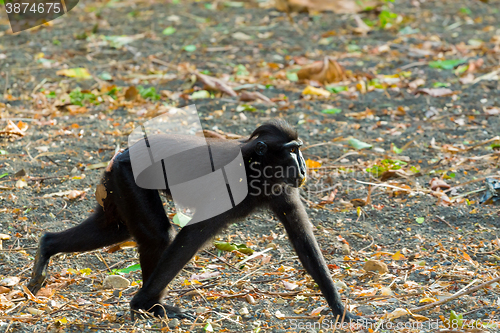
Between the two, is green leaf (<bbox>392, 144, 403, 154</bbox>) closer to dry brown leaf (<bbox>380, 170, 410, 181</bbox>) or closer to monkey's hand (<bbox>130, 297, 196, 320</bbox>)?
dry brown leaf (<bbox>380, 170, 410, 181</bbox>)

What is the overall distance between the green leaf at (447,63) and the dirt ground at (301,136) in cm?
12

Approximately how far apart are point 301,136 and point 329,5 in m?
5.96

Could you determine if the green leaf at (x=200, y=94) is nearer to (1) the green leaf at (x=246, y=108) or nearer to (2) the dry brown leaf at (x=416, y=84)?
(1) the green leaf at (x=246, y=108)

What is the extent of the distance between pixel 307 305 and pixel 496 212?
2193 millimetres

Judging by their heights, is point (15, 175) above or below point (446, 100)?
above

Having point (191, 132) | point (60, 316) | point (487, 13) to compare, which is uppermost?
point (60, 316)

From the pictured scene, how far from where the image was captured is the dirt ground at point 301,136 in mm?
4000

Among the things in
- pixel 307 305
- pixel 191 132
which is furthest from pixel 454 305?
pixel 191 132

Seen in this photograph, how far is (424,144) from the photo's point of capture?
257 inches

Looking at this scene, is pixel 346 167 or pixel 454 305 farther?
pixel 346 167

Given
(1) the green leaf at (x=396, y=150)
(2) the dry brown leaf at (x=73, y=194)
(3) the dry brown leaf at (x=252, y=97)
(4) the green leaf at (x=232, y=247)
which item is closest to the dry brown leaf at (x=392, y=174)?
(1) the green leaf at (x=396, y=150)

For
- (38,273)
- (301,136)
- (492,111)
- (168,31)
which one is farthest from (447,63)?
(38,273)

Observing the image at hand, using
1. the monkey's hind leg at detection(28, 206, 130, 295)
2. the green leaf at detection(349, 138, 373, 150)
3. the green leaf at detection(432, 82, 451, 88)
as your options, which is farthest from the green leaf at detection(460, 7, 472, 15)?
the monkey's hind leg at detection(28, 206, 130, 295)

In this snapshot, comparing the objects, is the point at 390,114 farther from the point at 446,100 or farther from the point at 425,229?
the point at 425,229
